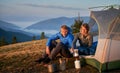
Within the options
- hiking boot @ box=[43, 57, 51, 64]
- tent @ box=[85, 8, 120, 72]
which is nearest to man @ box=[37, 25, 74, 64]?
hiking boot @ box=[43, 57, 51, 64]

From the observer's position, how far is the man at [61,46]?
12281mm

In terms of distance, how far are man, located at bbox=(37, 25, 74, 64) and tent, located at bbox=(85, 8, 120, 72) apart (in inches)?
42.4

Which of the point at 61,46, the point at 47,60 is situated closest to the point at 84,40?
the point at 61,46

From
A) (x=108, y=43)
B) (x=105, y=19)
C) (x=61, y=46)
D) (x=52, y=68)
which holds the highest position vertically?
(x=105, y=19)

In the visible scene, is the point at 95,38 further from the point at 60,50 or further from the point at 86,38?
the point at 60,50

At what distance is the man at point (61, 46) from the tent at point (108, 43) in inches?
42.4

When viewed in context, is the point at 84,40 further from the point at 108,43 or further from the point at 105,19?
the point at 108,43

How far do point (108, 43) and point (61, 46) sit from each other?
6.66 feet

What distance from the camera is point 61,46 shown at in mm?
12227

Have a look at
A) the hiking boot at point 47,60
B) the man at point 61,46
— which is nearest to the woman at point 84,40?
the man at point 61,46

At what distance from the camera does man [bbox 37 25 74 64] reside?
12281 millimetres

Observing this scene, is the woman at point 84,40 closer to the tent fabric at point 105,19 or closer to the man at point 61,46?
the man at point 61,46

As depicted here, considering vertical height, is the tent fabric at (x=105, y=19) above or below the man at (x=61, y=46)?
above

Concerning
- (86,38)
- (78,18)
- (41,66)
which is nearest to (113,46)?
(86,38)
